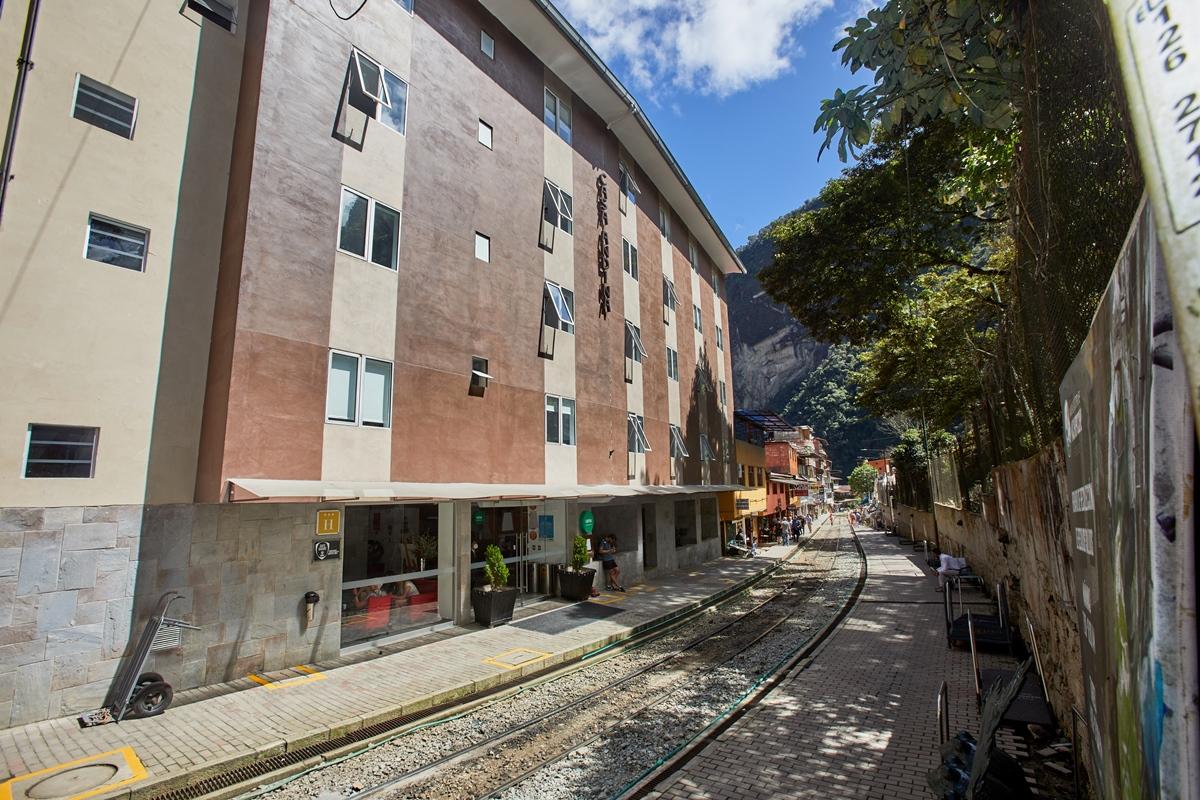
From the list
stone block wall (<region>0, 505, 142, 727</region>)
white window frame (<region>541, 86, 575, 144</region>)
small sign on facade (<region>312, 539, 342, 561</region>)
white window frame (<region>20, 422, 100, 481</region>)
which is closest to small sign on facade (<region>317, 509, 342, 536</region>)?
small sign on facade (<region>312, 539, 342, 561</region>)

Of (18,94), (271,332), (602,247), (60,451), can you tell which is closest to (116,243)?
(18,94)

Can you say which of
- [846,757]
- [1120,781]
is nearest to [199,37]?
[1120,781]

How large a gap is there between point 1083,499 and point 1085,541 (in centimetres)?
23

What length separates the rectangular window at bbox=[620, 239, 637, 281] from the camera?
22.2 meters

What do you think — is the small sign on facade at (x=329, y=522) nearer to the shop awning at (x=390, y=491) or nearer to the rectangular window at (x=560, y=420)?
the shop awning at (x=390, y=491)

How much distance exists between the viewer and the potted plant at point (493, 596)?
43.3 ft

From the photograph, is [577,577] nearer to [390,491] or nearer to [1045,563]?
[390,491]

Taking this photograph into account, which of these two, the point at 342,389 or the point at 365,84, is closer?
the point at 342,389

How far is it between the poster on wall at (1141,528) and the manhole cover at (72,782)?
8702mm

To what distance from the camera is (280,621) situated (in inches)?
382

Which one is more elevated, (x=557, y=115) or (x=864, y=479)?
(x=557, y=115)

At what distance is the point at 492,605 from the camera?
13.1m

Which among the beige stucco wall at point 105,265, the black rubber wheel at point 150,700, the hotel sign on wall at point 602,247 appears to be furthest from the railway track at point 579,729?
the hotel sign on wall at point 602,247

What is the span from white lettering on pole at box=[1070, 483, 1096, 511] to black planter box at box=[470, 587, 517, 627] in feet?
38.9
